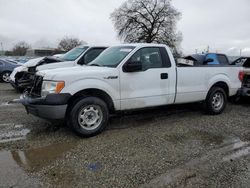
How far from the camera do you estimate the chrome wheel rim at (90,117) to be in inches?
183

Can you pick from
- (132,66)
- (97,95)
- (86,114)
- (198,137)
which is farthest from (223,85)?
(86,114)

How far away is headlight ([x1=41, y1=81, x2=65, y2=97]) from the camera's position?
4395 mm

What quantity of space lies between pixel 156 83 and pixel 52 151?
2651mm

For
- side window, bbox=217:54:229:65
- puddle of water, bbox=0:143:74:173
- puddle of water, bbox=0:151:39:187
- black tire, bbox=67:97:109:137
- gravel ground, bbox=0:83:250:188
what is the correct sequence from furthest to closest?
side window, bbox=217:54:229:65 < black tire, bbox=67:97:109:137 < puddle of water, bbox=0:143:74:173 < gravel ground, bbox=0:83:250:188 < puddle of water, bbox=0:151:39:187

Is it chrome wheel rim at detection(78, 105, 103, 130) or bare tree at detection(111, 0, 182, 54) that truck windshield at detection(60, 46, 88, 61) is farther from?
bare tree at detection(111, 0, 182, 54)

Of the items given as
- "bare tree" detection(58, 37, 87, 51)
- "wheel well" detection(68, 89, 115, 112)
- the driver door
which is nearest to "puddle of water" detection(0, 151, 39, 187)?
"wheel well" detection(68, 89, 115, 112)

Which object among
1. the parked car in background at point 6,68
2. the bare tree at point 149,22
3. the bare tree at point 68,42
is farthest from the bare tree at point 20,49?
the parked car in background at point 6,68

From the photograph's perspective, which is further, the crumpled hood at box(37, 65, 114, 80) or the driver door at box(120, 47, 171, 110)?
the driver door at box(120, 47, 171, 110)

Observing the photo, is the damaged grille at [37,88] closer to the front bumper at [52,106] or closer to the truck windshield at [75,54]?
the front bumper at [52,106]

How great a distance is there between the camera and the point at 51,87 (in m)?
4.46

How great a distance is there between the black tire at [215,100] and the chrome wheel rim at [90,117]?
10.5 ft

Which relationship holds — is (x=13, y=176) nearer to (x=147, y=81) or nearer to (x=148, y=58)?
(x=147, y=81)

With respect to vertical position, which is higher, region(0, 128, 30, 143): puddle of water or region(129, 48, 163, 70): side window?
region(129, 48, 163, 70): side window

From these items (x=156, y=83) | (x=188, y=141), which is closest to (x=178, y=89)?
(x=156, y=83)
